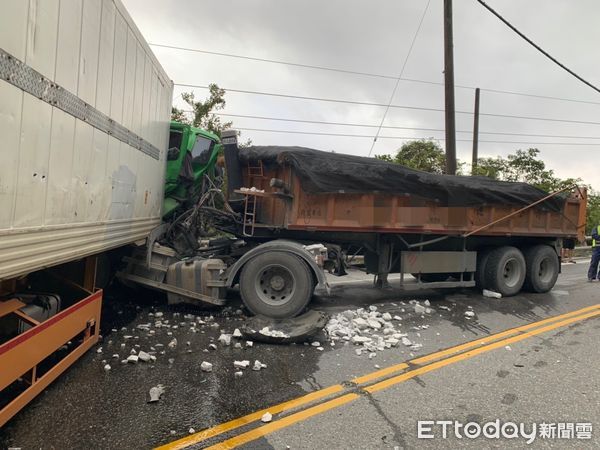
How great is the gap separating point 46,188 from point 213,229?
3987mm

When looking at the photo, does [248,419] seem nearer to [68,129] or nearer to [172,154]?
[68,129]

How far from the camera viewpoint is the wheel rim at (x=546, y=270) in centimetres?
805

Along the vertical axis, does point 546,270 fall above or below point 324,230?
below

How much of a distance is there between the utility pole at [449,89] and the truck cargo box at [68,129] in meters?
10.4

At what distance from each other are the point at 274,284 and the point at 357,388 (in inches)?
85.9

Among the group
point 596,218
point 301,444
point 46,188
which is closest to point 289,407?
point 301,444

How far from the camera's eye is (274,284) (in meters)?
5.53

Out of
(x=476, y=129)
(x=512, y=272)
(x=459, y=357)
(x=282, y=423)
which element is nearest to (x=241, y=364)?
(x=282, y=423)

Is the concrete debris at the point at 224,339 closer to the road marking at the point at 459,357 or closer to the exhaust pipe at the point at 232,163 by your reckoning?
the road marking at the point at 459,357

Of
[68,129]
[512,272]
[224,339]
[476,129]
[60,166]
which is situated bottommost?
[224,339]

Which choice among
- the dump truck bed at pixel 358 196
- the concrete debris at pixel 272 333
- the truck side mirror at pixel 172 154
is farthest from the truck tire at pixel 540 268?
the truck side mirror at pixel 172 154

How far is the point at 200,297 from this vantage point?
18.1 feet

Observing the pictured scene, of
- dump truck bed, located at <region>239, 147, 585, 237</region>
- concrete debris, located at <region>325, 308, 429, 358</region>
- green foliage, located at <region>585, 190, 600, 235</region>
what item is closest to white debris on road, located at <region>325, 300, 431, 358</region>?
concrete debris, located at <region>325, 308, 429, 358</region>

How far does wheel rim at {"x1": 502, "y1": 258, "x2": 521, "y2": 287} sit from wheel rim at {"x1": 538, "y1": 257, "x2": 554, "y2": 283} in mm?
727
